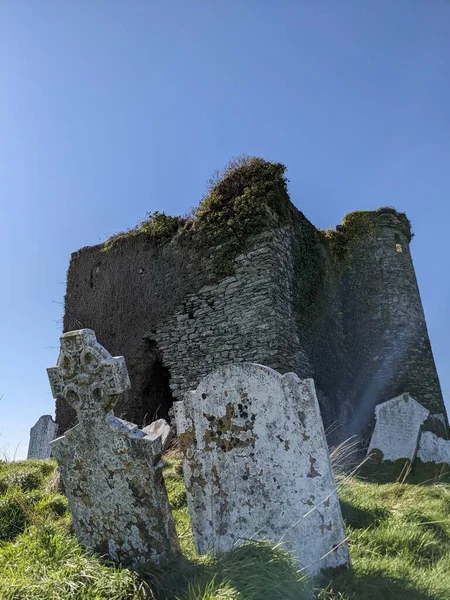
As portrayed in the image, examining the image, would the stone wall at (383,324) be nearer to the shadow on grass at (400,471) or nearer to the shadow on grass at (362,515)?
the shadow on grass at (400,471)

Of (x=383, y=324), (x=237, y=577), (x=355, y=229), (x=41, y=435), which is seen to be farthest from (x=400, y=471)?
(x=355, y=229)

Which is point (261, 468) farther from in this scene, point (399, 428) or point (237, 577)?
point (399, 428)

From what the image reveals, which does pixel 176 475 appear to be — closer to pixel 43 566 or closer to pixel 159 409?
pixel 43 566

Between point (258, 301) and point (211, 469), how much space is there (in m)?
6.57

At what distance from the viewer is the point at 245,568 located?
3.11 meters

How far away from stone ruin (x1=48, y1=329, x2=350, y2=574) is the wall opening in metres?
7.83

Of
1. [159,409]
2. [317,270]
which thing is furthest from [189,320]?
[317,270]

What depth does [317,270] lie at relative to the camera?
13078 mm

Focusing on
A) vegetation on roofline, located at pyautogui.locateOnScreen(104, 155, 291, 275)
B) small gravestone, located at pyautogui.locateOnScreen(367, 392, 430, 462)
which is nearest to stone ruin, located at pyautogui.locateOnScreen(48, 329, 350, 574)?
small gravestone, located at pyautogui.locateOnScreen(367, 392, 430, 462)

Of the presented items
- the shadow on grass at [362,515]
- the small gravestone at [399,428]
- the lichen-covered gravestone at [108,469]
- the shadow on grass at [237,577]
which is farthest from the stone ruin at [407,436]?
the lichen-covered gravestone at [108,469]

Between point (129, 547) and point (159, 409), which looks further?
point (159, 409)

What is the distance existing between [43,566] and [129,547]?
2.24 ft

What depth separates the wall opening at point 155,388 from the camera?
39.4 ft

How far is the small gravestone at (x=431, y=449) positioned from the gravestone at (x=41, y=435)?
8088 millimetres
